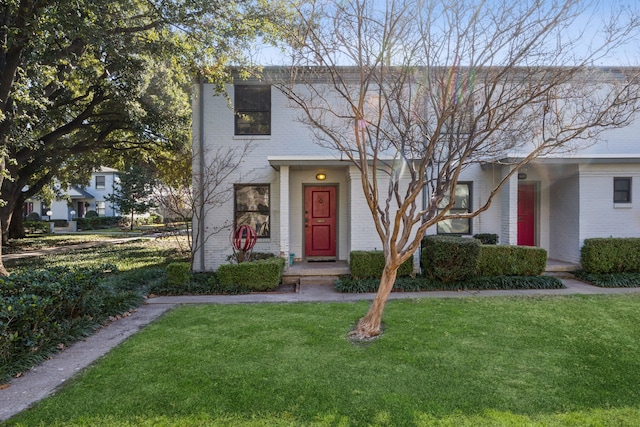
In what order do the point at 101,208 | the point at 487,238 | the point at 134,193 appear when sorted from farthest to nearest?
the point at 101,208 → the point at 134,193 → the point at 487,238

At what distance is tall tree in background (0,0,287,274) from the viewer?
718 cm

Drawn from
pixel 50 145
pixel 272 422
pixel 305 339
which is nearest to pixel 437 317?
pixel 305 339

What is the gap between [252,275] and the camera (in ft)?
26.5

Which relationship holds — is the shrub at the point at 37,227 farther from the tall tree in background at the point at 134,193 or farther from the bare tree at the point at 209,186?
the bare tree at the point at 209,186

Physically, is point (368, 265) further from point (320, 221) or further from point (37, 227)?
point (37, 227)

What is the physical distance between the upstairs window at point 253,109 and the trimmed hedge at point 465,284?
4872mm

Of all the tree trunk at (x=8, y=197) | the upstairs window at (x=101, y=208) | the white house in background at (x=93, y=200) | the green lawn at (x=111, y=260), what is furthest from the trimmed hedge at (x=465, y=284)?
the upstairs window at (x=101, y=208)

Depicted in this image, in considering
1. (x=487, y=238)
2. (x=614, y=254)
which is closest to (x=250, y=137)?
(x=487, y=238)

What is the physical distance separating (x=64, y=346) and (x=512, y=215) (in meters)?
9.56

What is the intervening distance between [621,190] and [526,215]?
2264mm

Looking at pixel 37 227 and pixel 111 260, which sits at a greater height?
pixel 37 227

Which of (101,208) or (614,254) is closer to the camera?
(614,254)

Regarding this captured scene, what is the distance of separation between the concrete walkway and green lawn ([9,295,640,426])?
0.80 ft

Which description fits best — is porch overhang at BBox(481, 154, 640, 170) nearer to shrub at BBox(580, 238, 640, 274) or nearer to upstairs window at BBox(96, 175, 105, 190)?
shrub at BBox(580, 238, 640, 274)
